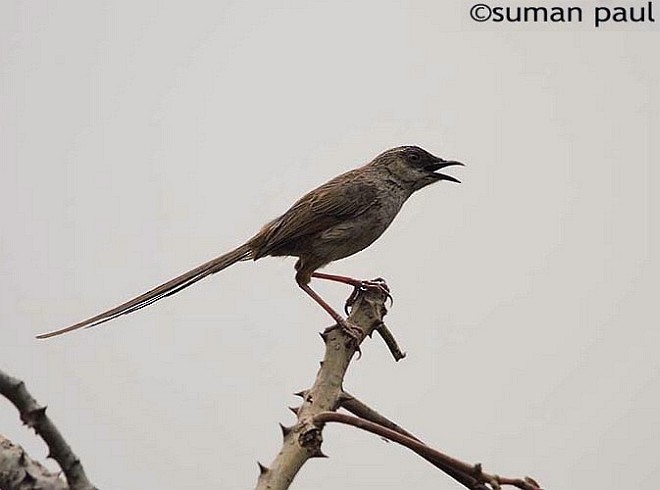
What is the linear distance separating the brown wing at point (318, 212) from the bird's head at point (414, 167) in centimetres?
8

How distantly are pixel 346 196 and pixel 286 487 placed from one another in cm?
112

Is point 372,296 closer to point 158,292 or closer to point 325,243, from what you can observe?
point 158,292

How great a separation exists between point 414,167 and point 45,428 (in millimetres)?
1385

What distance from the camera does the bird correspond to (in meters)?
1.55

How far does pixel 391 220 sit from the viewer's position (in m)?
1.71

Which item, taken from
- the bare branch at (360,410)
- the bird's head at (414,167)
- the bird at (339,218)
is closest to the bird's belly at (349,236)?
the bird at (339,218)

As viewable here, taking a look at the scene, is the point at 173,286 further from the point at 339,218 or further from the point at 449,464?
the point at 449,464

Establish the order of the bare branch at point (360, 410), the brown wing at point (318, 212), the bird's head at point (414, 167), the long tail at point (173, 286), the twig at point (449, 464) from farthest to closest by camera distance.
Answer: the bird's head at point (414, 167), the brown wing at point (318, 212), the long tail at point (173, 286), the bare branch at point (360, 410), the twig at point (449, 464)

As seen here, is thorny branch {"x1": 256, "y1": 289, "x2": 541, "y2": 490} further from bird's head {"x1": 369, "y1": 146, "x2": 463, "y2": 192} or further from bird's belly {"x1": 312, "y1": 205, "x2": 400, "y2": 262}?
bird's head {"x1": 369, "y1": 146, "x2": 463, "y2": 192}

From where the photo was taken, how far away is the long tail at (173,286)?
1.00 meters

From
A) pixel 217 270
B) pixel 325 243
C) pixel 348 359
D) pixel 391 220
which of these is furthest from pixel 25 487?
pixel 391 220

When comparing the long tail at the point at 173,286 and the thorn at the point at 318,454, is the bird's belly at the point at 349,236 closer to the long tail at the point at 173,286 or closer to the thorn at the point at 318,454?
the long tail at the point at 173,286

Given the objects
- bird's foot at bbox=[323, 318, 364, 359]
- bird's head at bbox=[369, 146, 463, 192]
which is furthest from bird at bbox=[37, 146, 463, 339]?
bird's foot at bbox=[323, 318, 364, 359]

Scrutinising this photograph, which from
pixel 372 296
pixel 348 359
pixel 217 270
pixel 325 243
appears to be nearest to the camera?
pixel 348 359
